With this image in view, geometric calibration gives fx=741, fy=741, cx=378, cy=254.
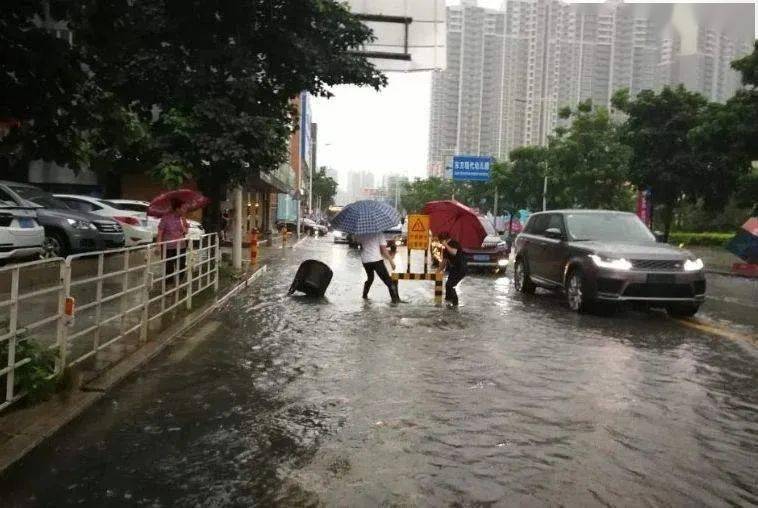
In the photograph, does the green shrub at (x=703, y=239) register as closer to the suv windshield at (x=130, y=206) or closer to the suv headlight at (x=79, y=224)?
the suv windshield at (x=130, y=206)

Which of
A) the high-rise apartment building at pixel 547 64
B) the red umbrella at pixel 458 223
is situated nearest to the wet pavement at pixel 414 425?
the red umbrella at pixel 458 223

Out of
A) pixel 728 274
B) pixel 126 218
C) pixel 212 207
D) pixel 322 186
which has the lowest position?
pixel 728 274

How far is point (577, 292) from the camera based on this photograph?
39.3 feet

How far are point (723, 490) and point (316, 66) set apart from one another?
12357mm

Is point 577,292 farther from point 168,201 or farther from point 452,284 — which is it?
point 168,201

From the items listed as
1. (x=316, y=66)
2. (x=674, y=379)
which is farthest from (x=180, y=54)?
(x=674, y=379)

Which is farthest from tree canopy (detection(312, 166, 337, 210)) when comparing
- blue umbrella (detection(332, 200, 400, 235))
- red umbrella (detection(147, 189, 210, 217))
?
red umbrella (detection(147, 189, 210, 217))

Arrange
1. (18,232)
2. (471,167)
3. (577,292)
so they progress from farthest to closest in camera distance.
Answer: (471,167), (18,232), (577,292)

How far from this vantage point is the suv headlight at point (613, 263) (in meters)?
11.1

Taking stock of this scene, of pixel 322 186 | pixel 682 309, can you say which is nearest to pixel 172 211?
pixel 682 309

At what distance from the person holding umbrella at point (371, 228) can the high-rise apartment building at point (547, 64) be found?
27145 mm

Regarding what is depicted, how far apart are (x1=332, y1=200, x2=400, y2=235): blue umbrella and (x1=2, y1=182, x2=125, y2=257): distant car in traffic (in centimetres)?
574

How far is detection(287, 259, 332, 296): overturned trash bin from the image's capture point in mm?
13695

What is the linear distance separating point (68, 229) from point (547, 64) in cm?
4901
